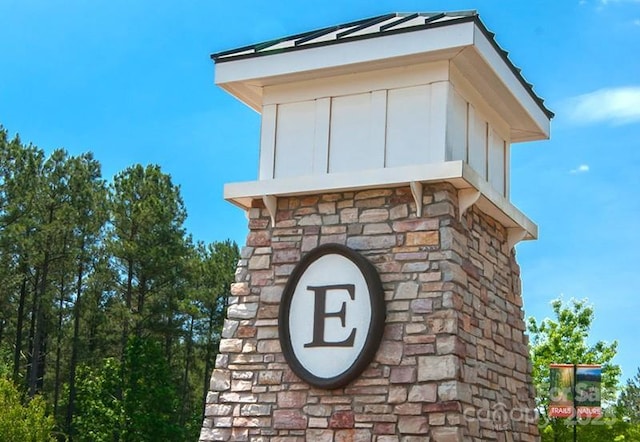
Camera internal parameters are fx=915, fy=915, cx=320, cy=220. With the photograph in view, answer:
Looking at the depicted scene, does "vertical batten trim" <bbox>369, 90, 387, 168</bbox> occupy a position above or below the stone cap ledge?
above

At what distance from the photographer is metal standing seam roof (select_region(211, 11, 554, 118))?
24.8ft

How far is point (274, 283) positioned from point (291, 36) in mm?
2415

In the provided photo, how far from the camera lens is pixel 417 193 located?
7.44 m

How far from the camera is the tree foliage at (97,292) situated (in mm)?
24234

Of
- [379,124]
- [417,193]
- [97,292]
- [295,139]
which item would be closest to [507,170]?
[379,124]

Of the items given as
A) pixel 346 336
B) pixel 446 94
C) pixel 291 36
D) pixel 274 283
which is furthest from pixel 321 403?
pixel 291 36

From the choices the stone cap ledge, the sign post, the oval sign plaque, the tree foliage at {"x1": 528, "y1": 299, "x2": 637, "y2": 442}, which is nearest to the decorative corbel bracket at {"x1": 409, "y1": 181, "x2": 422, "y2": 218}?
the stone cap ledge

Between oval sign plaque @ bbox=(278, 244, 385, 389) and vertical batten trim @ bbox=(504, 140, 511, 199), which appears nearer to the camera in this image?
oval sign plaque @ bbox=(278, 244, 385, 389)

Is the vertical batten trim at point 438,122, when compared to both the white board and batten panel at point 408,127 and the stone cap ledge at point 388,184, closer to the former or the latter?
the white board and batten panel at point 408,127

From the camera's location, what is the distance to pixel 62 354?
27453 mm

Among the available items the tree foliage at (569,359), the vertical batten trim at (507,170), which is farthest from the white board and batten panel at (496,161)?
the tree foliage at (569,359)

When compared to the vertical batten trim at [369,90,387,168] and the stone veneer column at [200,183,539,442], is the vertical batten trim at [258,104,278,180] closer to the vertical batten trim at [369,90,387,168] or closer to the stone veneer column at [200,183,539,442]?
the stone veneer column at [200,183,539,442]

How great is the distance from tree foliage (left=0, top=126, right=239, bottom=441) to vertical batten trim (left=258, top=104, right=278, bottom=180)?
53.8ft

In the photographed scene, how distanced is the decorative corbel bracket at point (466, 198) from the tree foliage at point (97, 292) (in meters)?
17.5
